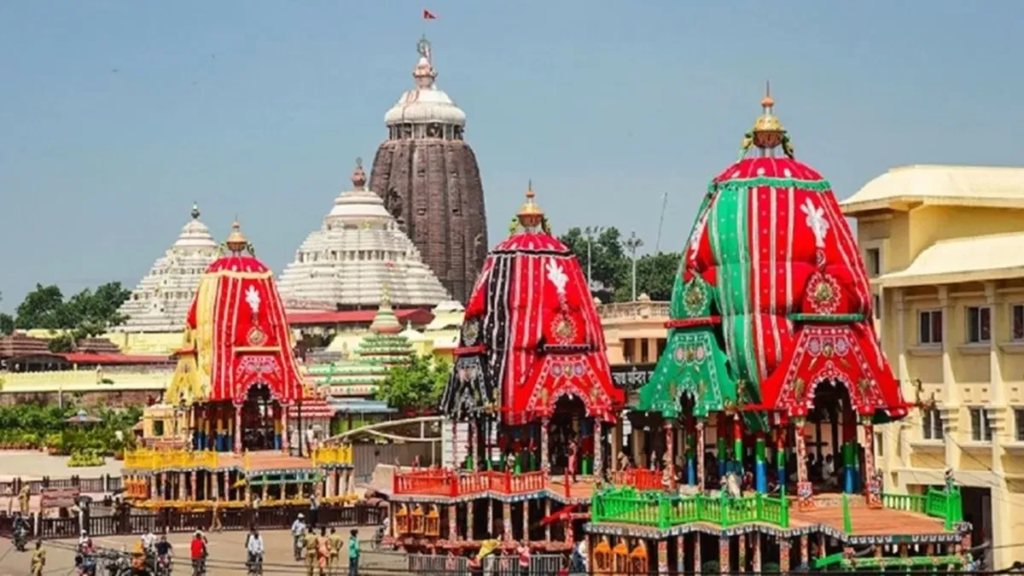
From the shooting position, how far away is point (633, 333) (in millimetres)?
75750

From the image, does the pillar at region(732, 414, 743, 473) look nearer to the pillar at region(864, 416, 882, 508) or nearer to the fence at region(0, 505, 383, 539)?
the pillar at region(864, 416, 882, 508)

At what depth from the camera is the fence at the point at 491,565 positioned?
139 feet

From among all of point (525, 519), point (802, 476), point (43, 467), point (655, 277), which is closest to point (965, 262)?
point (525, 519)

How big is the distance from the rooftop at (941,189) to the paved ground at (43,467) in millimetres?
36361

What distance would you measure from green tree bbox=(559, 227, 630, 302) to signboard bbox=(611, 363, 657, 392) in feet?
271

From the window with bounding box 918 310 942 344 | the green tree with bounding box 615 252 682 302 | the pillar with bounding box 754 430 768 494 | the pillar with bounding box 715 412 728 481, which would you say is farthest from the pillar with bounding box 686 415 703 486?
the green tree with bounding box 615 252 682 302

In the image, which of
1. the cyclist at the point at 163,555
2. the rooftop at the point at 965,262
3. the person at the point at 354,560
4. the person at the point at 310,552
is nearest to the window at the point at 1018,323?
the rooftop at the point at 965,262

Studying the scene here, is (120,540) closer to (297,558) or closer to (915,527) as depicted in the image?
(297,558)

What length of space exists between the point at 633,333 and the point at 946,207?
83.6 ft

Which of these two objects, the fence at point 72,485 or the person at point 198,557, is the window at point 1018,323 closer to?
the person at point 198,557

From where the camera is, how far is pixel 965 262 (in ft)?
156

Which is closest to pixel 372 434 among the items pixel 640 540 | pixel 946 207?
pixel 946 207

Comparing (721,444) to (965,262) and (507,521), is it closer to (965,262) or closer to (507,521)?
(507,521)

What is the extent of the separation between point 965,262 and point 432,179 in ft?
309
